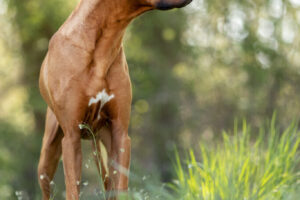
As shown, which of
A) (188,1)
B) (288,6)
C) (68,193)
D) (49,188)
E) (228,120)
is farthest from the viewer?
(228,120)

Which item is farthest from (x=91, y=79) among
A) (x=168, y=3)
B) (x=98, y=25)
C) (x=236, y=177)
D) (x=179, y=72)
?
(x=179, y=72)

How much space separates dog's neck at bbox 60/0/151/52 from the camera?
2.82 m

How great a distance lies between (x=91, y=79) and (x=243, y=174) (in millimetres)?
1294

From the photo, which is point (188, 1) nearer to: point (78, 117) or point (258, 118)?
point (78, 117)

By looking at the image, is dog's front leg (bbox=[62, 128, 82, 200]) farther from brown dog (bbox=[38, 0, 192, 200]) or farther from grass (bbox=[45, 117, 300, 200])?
grass (bbox=[45, 117, 300, 200])

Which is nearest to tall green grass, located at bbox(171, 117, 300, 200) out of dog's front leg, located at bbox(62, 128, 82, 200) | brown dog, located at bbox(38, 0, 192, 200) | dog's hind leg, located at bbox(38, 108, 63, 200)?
brown dog, located at bbox(38, 0, 192, 200)

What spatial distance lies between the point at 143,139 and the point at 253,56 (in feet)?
12.7

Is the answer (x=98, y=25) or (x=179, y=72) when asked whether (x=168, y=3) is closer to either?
(x=98, y=25)

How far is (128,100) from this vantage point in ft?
9.72

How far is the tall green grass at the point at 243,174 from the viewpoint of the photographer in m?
2.90

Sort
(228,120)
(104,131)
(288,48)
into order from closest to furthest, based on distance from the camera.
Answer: (104,131)
(288,48)
(228,120)

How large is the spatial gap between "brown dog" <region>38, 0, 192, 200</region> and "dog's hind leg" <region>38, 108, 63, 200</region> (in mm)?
439

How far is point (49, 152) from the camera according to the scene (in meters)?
3.41

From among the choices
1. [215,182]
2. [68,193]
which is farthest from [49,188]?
[215,182]
